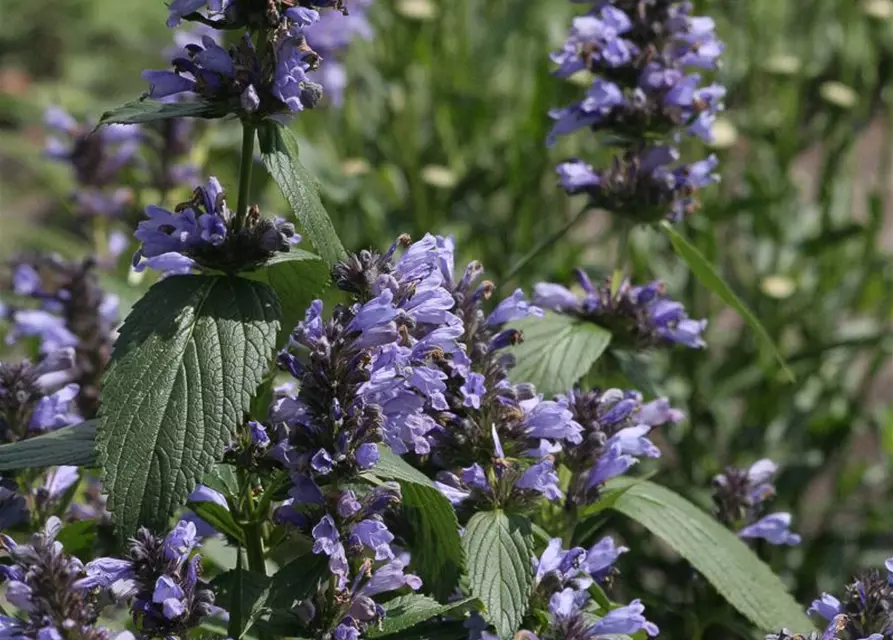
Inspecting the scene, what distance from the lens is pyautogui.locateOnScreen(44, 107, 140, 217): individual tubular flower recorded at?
364 cm

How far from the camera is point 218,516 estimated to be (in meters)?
1.75

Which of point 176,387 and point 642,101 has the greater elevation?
point 642,101

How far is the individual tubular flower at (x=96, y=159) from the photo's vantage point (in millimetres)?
3641

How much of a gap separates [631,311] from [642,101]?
393mm

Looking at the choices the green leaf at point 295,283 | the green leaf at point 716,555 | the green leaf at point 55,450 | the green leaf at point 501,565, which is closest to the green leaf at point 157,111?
the green leaf at point 295,283

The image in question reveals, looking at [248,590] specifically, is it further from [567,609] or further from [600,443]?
[600,443]

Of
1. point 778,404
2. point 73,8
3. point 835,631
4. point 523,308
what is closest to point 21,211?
point 73,8

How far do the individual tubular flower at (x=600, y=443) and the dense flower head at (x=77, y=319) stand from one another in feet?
3.69

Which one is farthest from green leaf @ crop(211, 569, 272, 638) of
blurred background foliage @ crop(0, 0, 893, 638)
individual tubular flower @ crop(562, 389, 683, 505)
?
blurred background foliage @ crop(0, 0, 893, 638)

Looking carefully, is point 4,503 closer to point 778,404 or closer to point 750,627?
point 750,627

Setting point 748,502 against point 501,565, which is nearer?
point 501,565

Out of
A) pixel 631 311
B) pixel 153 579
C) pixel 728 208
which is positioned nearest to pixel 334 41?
pixel 728 208

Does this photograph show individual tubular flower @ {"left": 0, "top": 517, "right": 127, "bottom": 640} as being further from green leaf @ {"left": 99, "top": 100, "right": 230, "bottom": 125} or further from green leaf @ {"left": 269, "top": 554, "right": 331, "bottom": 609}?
green leaf @ {"left": 99, "top": 100, "right": 230, "bottom": 125}

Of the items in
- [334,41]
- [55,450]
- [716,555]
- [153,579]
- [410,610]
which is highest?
[334,41]
